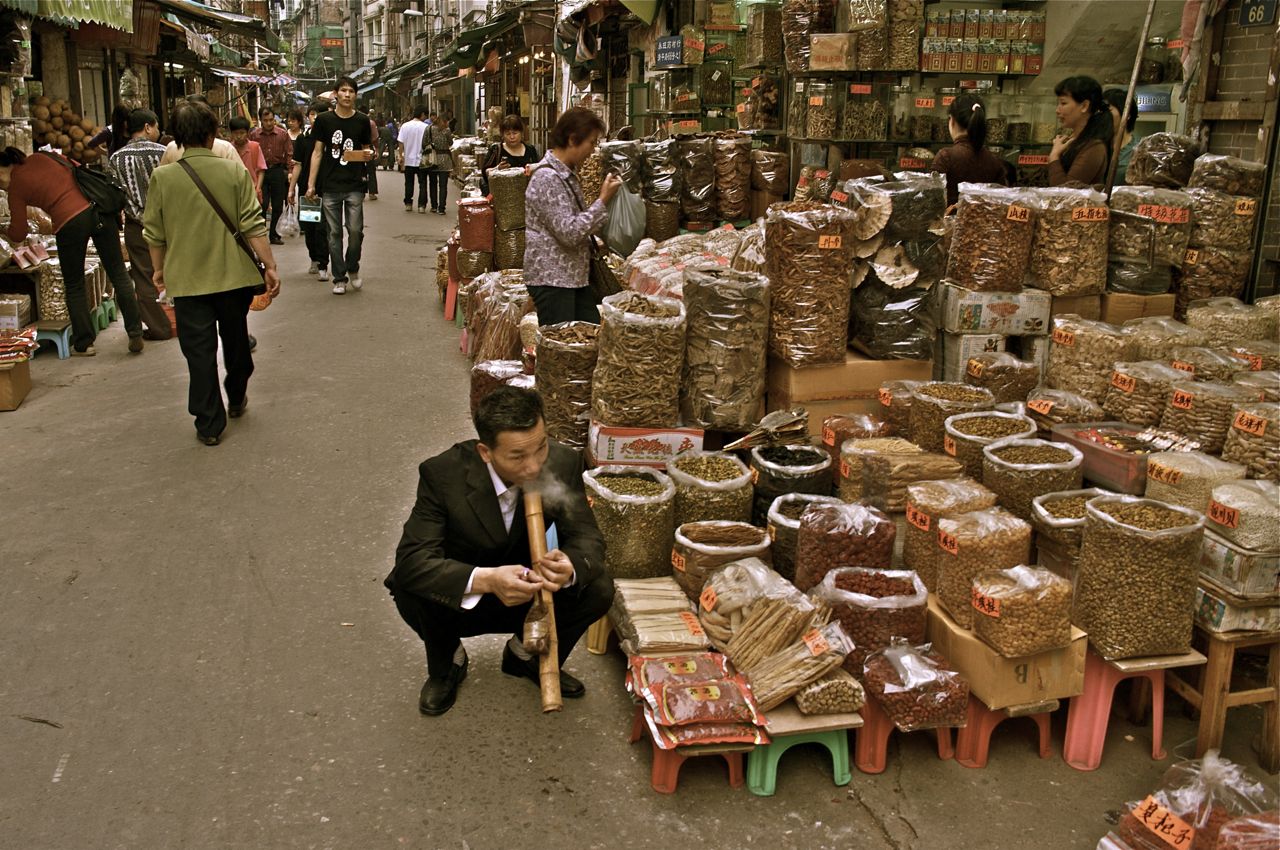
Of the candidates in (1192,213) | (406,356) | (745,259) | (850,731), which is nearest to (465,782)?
(850,731)

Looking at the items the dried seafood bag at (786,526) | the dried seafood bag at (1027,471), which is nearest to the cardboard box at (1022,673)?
the dried seafood bag at (1027,471)

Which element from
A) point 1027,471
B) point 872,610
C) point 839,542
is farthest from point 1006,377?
point 872,610

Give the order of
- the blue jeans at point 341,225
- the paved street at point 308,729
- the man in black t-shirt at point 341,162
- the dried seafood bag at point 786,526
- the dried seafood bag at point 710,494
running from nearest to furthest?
1. the paved street at point 308,729
2. the dried seafood bag at point 786,526
3. the dried seafood bag at point 710,494
4. the man in black t-shirt at point 341,162
5. the blue jeans at point 341,225

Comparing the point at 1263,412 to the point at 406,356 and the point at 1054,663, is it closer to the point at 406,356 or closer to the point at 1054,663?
the point at 1054,663

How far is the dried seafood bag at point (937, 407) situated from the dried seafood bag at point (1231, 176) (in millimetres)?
1573

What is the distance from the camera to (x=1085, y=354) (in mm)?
4473

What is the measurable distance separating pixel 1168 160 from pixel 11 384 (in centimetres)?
667

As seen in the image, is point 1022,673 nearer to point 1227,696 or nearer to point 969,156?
point 1227,696

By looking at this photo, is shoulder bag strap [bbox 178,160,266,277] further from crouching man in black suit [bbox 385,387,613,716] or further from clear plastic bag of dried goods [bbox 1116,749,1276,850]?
clear plastic bag of dried goods [bbox 1116,749,1276,850]

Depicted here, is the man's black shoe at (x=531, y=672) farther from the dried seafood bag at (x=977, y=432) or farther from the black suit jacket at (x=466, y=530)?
the dried seafood bag at (x=977, y=432)

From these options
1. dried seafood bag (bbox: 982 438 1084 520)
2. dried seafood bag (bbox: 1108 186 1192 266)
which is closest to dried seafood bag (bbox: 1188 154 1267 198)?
dried seafood bag (bbox: 1108 186 1192 266)

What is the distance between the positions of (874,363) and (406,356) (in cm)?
452

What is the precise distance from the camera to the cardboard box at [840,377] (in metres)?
4.81

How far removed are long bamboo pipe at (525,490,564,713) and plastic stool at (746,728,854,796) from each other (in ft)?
1.91
